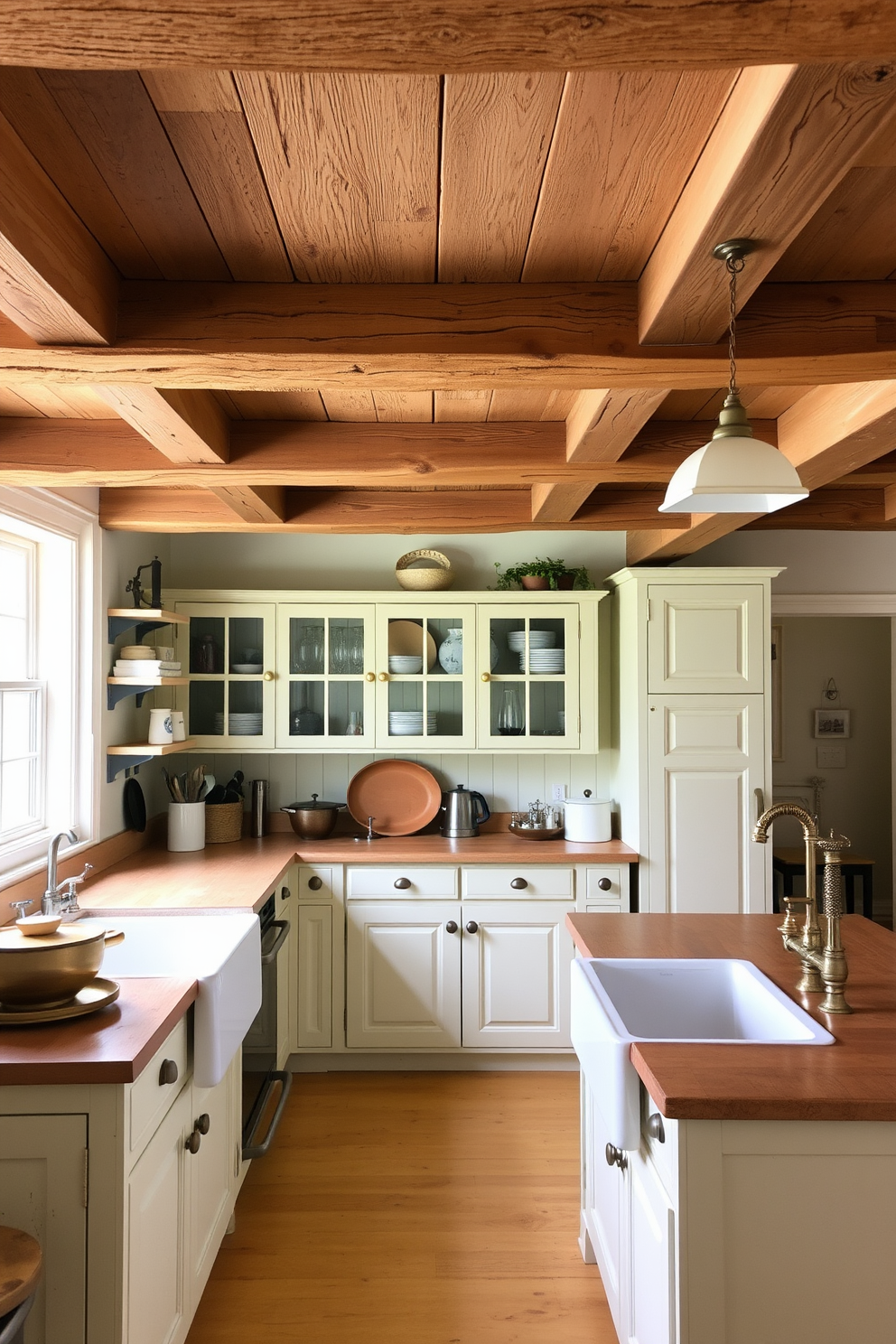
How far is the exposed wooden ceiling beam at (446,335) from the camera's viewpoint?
5.36 feet

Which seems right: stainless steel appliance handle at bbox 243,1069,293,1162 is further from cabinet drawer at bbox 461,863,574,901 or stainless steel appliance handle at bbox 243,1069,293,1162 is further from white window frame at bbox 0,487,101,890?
white window frame at bbox 0,487,101,890

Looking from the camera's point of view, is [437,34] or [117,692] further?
[117,692]

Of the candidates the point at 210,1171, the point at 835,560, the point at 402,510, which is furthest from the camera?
the point at 835,560

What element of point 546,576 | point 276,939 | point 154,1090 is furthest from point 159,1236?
point 546,576

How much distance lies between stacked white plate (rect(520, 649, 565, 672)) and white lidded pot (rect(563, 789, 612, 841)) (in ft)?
1.92

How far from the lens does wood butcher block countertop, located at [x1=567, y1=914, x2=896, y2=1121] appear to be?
155 centimetres

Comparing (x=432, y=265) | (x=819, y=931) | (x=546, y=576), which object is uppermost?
(x=432, y=265)

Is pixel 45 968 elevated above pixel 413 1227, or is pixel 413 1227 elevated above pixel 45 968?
pixel 45 968

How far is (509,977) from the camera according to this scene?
3844 millimetres

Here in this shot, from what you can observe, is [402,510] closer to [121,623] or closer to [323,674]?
[323,674]

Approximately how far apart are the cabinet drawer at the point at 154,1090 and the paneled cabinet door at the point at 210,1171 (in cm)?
18

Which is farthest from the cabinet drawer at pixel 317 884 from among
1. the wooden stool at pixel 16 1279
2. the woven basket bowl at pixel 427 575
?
the wooden stool at pixel 16 1279

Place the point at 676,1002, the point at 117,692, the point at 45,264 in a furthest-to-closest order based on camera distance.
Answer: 1. the point at 117,692
2. the point at 676,1002
3. the point at 45,264

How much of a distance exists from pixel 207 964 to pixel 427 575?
218cm
